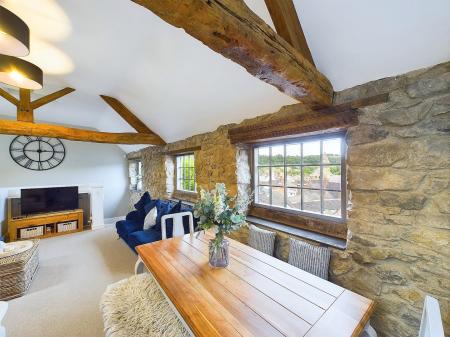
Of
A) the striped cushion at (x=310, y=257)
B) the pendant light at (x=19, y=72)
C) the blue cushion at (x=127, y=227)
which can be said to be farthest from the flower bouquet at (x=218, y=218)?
the blue cushion at (x=127, y=227)

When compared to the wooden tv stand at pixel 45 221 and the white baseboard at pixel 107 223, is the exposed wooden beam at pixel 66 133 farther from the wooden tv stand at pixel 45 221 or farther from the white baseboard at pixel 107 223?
the white baseboard at pixel 107 223

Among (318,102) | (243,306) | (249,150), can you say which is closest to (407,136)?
(318,102)

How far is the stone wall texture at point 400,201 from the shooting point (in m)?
1.18

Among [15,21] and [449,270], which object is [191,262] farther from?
[15,21]

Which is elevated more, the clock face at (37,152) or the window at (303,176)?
the clock face at (37,152)

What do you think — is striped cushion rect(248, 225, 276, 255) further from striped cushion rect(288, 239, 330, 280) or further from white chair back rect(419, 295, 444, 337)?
white chair back rect(419, 295, 444, 337)

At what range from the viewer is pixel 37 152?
15.4 feet

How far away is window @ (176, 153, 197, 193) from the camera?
3991mm

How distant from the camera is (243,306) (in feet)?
3.49

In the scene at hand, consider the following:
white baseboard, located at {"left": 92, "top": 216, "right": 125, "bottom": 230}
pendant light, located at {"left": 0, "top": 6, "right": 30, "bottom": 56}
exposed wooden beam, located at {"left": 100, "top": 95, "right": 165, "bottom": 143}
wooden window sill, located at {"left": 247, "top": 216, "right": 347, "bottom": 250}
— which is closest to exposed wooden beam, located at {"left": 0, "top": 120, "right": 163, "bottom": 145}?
exposed wooden beam, located at {"left": 100, "top": 95, "right": 165, "bottom": 143}

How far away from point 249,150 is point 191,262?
64.7 inches

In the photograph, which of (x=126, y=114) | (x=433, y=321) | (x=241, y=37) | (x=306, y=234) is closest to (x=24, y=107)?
(x=126, y=114)

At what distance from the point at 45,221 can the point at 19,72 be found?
380 cm

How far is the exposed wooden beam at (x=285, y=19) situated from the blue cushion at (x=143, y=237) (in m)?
2.83
